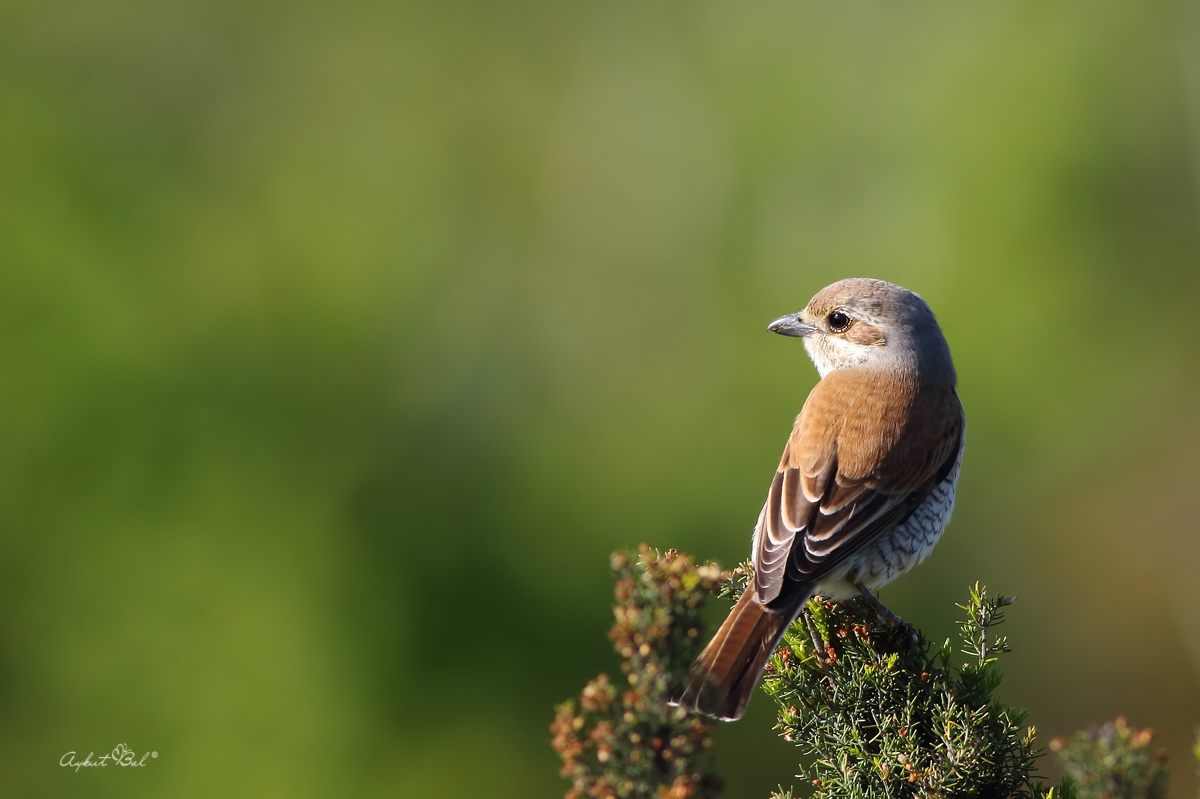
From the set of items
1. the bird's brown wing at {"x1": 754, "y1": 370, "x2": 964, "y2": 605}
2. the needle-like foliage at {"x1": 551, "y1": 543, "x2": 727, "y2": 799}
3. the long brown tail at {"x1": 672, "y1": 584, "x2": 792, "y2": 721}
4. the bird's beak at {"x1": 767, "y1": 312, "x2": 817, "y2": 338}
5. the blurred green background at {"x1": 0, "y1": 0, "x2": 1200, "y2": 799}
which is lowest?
the needle-like foliage at {"x1": 551, "y1": 543, "x2": 727, "y2": 799}

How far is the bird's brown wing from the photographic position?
304 centimetres

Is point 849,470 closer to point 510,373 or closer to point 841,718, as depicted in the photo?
point 841,718

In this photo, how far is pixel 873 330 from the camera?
389 cm

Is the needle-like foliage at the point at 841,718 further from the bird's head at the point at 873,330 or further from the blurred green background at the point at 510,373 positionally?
the blurred green background at the point at 510,373

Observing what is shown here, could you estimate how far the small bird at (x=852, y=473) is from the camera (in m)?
2.75

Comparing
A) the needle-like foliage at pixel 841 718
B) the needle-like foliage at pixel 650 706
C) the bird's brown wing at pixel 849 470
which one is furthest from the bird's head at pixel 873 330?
the needle-like foliage at pixel 650 706

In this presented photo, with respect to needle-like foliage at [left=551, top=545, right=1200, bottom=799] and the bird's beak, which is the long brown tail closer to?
needle-like foliage at [left=551, top=545, right=1200, bottom=799]

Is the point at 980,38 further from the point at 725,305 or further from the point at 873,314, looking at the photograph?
the point at 873,314

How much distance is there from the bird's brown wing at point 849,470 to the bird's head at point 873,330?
5.1 inches

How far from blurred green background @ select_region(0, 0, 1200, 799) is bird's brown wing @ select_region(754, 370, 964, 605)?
3435 millimetres

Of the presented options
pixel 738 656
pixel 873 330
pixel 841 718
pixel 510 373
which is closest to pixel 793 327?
pixel 873 330

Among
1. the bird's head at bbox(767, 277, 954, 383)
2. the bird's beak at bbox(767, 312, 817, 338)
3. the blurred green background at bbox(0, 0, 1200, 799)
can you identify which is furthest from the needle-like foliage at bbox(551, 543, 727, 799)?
the blurred green background at bbox(0, 0, 1200, 799)

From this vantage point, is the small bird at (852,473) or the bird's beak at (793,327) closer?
the small bird at (852,473)

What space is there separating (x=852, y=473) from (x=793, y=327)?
3.20ft
